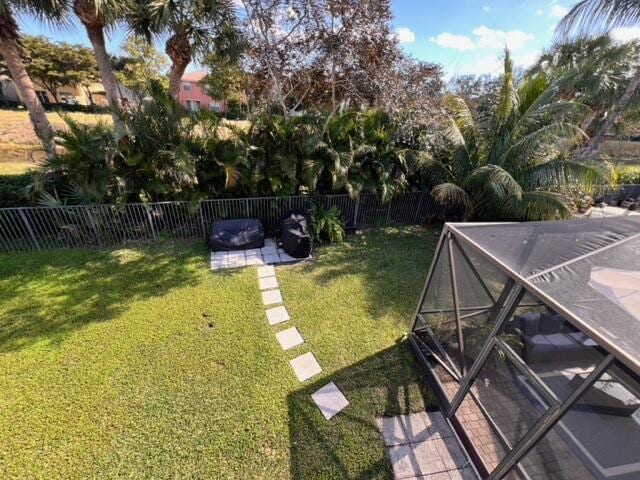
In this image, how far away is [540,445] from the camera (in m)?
2.07

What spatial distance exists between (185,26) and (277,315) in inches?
280

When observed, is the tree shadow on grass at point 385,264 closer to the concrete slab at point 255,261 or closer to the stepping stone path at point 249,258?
the stepping stone path at point 249,258

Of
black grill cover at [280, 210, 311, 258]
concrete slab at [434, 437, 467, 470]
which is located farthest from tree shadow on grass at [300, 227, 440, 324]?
concrete slab at [434, 437, 467, 470]

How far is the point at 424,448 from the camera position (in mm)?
2844

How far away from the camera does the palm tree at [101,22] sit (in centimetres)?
547

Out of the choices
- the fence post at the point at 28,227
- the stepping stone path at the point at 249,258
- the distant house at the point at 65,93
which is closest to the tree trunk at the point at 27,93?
the fence post at the point at 28,227

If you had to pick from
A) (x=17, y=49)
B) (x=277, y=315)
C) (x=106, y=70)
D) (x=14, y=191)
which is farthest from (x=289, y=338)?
(x=17, y=49)

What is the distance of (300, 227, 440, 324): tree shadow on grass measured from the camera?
502 centimetres

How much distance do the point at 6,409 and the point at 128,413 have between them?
1.36m

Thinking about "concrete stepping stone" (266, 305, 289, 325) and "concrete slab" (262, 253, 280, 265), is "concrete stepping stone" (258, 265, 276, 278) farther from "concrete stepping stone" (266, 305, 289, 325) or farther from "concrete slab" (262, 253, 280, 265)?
"concrete stepping stone" (266, 305, 289, 325)

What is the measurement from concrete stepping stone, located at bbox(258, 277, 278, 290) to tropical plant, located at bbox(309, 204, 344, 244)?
1.78 meters

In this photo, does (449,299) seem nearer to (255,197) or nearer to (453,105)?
(255,197)

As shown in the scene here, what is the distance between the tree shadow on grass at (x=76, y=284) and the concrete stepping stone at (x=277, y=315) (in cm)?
186

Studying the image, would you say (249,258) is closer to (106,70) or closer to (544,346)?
(544,346)
